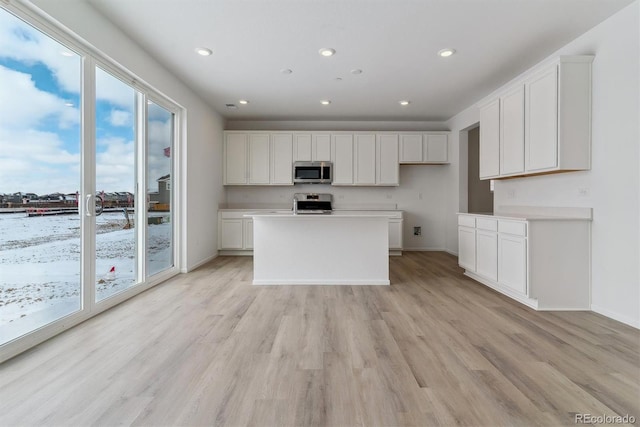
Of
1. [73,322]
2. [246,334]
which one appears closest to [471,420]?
[246,334]

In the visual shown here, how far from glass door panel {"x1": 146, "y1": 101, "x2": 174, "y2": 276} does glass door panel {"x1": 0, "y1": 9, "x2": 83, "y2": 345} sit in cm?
112

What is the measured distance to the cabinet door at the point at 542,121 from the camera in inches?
114

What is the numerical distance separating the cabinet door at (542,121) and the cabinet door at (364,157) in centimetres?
297

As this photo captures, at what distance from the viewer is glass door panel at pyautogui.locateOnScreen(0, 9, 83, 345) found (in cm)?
199

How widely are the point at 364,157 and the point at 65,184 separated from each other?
4.71 meters

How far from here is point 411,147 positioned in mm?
5969

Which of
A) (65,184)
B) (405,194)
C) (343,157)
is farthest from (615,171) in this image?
(65,184)

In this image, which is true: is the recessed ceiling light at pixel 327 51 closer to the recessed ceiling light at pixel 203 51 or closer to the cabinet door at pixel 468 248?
the recessed ceiling light at pixel 203 51

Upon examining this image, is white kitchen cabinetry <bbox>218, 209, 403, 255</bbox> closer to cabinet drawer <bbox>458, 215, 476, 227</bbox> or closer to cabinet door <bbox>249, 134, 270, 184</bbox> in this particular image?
cabinet door <bbox>249, 134, 270, 184</bbox>

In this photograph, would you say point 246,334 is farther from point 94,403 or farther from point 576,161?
point 576,161

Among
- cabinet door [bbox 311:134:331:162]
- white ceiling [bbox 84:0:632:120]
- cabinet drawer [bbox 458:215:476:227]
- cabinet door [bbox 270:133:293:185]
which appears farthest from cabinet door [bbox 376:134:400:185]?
cabinet drawer [bbox 458:215:476:227]

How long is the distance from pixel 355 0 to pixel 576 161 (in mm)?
2573

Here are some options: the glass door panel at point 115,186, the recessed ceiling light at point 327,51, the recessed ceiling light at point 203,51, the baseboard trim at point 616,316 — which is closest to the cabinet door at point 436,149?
the recessed ceiling light at point 327,51

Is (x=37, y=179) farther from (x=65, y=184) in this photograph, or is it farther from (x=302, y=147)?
(x=302, y=147)
